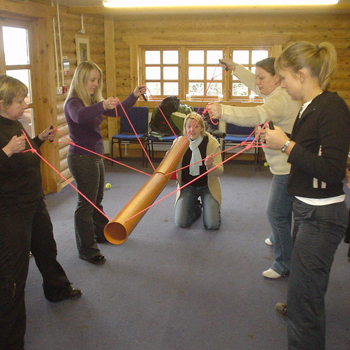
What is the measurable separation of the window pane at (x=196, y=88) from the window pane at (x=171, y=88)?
0.23m

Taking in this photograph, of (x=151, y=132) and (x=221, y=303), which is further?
(x=151, y=132)

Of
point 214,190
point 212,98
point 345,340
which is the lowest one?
point 345,340

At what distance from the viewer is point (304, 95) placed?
1.64 metres

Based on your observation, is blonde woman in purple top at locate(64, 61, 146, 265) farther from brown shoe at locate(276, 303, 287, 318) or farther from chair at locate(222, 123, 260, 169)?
chair at locate(222, 123, 260, 169)

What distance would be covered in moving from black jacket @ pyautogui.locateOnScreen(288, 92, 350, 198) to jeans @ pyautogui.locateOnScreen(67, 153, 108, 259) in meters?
1.80

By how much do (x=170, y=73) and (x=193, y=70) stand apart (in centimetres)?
41

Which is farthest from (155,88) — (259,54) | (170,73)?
(259,54)

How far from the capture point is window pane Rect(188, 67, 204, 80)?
22.8 feet

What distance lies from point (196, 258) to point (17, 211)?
1.69 meters

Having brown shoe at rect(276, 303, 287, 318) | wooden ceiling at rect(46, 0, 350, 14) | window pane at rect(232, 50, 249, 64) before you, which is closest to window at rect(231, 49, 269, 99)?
window pane at rect(232, 50, 249, 64)

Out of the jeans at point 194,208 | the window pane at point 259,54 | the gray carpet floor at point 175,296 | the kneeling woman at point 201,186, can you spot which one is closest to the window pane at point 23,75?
the gray carpet floor at point 175,296

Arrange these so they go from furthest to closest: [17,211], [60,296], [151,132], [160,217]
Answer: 1. [151,132]
2. [160,217]
3. [60,296]
4. [17,211]

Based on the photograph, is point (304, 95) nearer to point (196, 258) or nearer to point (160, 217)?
point (196, 258)

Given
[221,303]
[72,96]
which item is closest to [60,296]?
[221,303]
